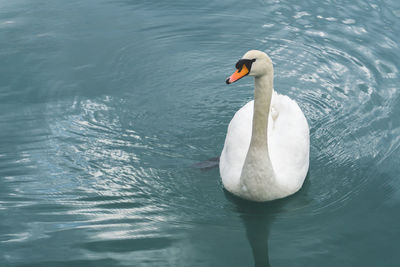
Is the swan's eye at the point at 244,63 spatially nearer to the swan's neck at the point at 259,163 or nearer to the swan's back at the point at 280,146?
the swan's neck at the point at 259,163

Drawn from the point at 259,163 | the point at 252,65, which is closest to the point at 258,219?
the point at 259,163

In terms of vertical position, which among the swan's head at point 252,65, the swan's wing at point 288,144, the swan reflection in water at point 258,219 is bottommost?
the swan reflection in water at point 258,219

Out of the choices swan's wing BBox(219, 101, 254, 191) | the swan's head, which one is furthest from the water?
the swan's head

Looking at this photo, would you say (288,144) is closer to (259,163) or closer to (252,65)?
(259,163)

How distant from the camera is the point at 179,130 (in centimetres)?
848

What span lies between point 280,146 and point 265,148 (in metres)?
0.57

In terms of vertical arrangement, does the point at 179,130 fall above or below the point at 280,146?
below

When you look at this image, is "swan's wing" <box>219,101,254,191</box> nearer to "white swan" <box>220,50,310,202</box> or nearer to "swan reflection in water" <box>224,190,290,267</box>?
"white swan" <box>220,50,310,202</box>

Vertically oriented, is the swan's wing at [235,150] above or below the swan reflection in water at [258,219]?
above

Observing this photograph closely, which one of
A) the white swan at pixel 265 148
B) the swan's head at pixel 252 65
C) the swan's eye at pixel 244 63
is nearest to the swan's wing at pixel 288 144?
the white swan at pixel 265 148

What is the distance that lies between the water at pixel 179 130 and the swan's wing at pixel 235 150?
0.25 m

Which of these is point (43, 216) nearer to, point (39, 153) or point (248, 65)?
point (39, 153)

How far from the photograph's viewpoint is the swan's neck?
6.58 metres

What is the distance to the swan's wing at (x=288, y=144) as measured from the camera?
710 cm
